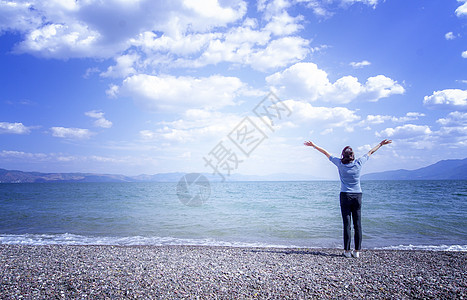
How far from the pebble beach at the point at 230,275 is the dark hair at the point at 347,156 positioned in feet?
8.91

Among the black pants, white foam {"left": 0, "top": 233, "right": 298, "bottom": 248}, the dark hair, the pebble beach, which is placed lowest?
white foam {"left": 0, "top": 233, "right": 298, "bottom": 248}

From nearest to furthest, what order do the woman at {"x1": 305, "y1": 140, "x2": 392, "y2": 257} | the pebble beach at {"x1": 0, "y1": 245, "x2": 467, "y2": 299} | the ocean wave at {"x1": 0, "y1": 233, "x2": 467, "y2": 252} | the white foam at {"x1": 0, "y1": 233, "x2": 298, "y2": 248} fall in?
the pebble beach at {"x1": 0, "y1": 245, "x2": 467, "y2": 299}
the woman at {"x1": 305, "y1": 140, "x2": 392, "y2": 257}
the ocean wave at {"x1": 0, "y1": 233, "x2": 467, "y2": 252}
the white foam at {"x1": 0, "y1": 233, "x2": 298, "y2": 248}

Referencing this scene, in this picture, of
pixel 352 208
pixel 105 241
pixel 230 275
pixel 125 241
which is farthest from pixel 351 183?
pixel 105 241

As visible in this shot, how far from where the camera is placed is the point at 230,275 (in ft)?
18.0

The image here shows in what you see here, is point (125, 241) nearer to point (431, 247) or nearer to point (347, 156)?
point (347, 156)

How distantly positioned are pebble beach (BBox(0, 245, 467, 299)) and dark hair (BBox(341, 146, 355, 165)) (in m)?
2.71

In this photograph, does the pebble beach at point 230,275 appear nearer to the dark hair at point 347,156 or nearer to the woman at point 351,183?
the woman at point 351,183

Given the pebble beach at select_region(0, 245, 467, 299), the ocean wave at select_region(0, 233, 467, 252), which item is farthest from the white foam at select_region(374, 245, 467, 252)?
the pebble beach at select_region(0, 245, 467, 299)

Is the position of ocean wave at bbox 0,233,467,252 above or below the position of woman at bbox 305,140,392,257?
below

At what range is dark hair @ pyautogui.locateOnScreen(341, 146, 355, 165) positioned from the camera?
22.2ft

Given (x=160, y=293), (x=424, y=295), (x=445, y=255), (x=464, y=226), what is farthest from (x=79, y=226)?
(x=464, y=226)

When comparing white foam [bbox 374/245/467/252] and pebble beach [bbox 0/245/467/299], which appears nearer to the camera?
pebble beach [bbox 0/245/467/299]

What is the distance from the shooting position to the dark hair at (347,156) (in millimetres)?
6770

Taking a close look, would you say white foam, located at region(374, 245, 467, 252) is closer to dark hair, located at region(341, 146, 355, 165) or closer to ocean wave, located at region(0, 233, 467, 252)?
ocean wave, located at region(0, 233, 467, 252)
